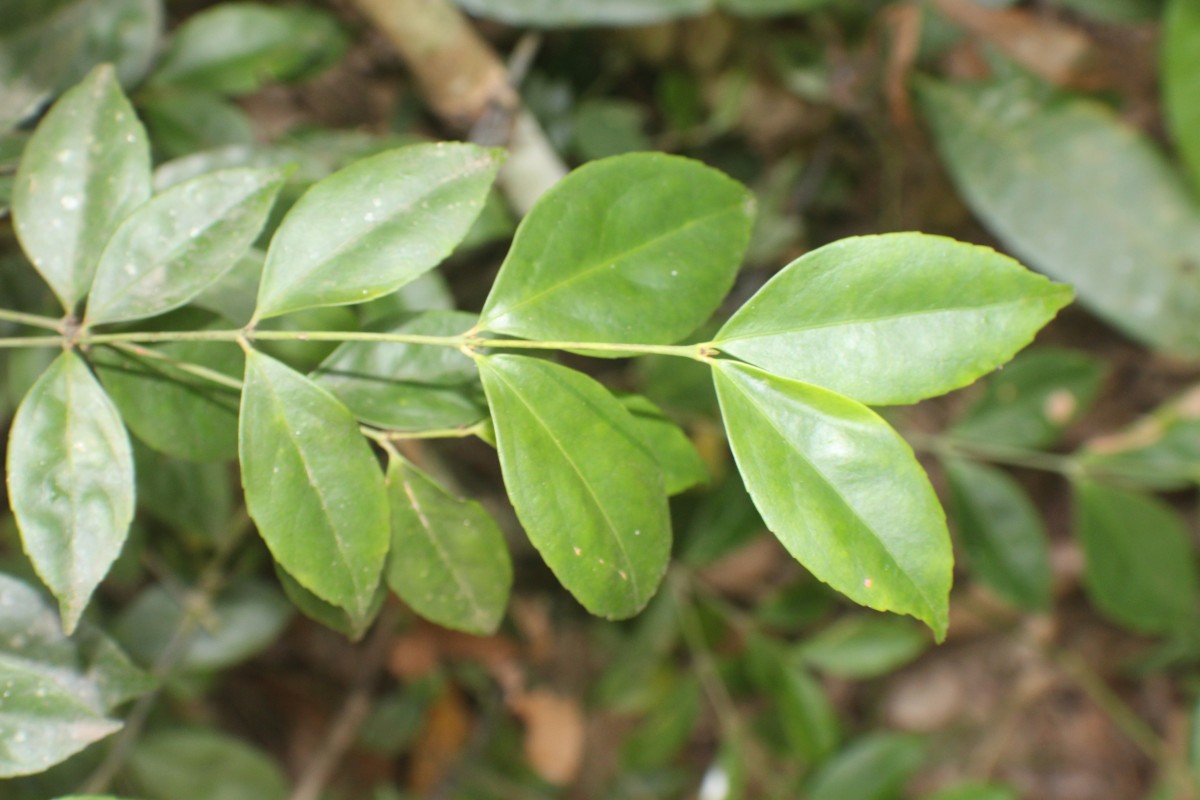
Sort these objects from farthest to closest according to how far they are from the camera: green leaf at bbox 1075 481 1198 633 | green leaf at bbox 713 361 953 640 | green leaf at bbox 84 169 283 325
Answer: green leaf at bbox 1075 481 1198 633
green leaf at bbox 84 169 283 325
green leaf at bbox 713 361 953 640

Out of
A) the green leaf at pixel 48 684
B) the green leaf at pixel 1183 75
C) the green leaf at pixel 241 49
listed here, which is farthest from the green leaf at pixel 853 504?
the green leaf at pixel 1183 75

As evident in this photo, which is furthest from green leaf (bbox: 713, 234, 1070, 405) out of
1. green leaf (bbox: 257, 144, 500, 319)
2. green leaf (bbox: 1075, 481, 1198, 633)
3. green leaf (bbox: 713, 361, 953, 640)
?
green leaf (bbox: 1075, 481, 1198, 633)

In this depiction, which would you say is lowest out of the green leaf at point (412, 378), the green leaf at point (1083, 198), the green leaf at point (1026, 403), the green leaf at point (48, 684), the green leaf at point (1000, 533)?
the green leaf at point (1000, 533)

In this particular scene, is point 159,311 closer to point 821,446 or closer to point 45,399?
point 45,399

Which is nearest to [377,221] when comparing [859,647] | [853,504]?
[853,504]

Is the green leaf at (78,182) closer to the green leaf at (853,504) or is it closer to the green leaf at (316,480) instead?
the green leaf at (316,480)

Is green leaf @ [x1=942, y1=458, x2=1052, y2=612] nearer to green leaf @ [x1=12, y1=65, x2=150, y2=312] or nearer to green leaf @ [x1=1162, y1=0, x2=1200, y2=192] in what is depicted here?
green leaf @ [x1=1162, y1=0, x2=1200, y2=192]
